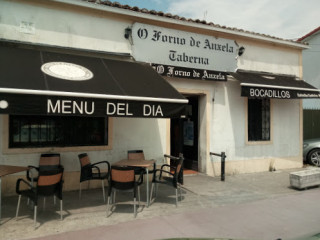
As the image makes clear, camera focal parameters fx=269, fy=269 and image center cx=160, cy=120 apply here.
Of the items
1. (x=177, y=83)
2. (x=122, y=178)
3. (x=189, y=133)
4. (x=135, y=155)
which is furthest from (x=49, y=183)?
(x=189, y=133)

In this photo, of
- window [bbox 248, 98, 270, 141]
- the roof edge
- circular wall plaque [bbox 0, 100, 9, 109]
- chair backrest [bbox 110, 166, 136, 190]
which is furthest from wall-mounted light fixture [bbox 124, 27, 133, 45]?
window [bbox 248, 98, 270, 141]

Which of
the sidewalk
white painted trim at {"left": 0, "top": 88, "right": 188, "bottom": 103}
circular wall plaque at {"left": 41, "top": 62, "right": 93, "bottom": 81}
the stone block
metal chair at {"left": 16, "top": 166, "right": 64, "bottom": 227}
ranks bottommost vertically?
the sidewalk

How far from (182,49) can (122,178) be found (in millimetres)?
4844

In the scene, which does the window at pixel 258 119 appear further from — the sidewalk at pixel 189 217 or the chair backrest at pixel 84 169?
the chair backrest at pixel 84 169

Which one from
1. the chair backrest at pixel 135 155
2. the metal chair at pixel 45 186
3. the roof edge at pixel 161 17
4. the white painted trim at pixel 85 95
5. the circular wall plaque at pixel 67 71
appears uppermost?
the roof edge at pixel 161 17

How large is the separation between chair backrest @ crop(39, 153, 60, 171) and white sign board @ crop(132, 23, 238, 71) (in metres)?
3.52

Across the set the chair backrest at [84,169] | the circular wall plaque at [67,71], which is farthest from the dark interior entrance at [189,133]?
the circular wall plaque at [67,71]

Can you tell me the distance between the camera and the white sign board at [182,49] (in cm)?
789

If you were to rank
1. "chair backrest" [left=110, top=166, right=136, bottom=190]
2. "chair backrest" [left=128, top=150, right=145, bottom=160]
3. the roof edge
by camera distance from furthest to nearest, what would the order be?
"chair backrest" [left=128, top=150, right=145, bottom=160] < the roof edge < "chair backrest" [left=110, top=166, right=136, bottom=190]

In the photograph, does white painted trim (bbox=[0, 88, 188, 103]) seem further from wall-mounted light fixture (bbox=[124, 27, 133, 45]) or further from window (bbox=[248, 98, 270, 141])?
window (bbox=[248, 98, 270, 141])

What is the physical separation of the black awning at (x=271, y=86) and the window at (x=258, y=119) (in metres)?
0.93

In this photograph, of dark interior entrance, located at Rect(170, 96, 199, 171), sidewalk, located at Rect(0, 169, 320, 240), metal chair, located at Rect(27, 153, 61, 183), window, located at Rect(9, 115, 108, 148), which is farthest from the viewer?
dark interior entrance, located at Rect(170, 96, 199, 171)

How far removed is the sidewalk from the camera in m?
4.49

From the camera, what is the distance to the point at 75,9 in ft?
23.3
